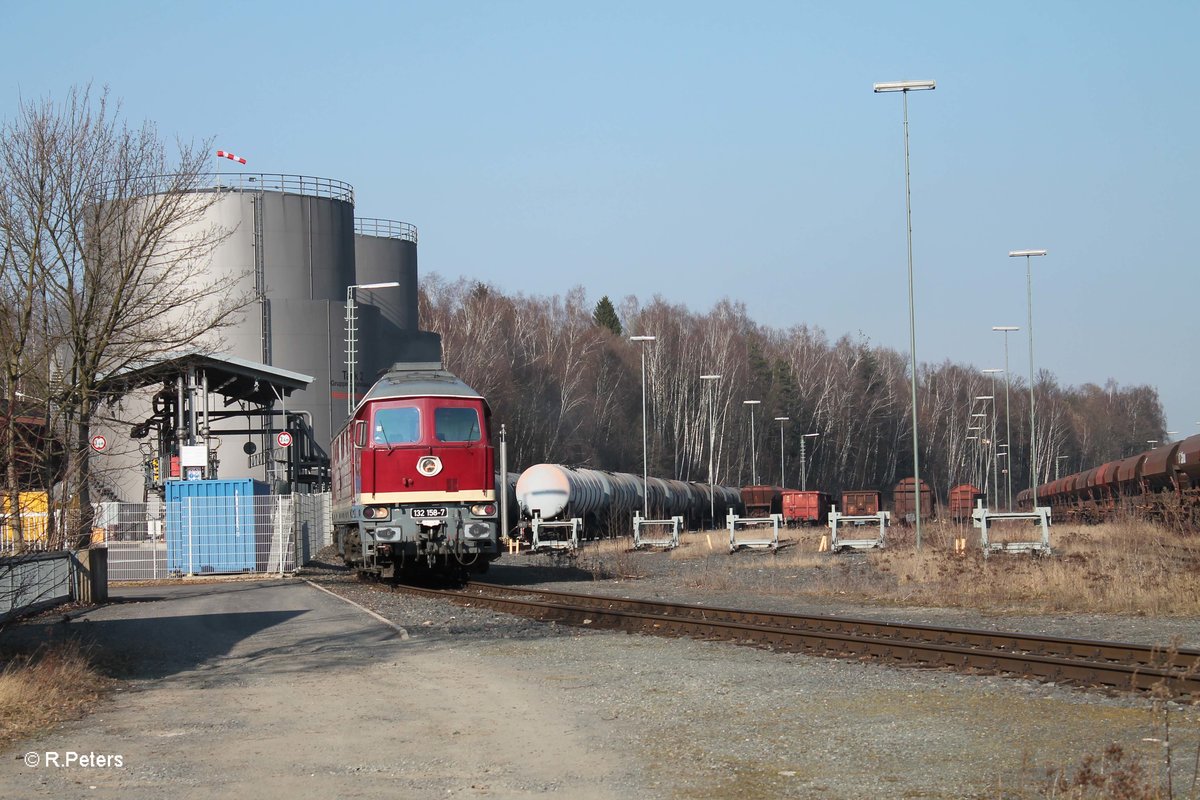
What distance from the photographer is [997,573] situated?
66.7ft

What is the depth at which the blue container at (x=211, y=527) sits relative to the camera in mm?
26516

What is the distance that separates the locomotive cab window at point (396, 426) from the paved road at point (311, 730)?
658 centimetres

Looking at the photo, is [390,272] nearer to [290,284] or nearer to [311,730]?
[290,284]

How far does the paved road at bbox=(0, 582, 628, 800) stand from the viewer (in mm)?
7395

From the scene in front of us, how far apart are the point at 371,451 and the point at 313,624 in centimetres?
533

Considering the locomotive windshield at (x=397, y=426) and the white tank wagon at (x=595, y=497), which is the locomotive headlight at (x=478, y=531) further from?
the white tank wagon at (x=595, y=497)

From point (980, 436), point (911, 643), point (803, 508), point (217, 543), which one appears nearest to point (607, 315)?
point (980, 436)

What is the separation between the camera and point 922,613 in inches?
701

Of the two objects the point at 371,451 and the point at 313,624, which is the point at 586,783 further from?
the point at 371,451

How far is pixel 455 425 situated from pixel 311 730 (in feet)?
41.8

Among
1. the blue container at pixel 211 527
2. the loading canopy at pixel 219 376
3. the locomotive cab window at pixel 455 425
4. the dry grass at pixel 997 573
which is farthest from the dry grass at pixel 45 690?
the blue container at pixel 211 527

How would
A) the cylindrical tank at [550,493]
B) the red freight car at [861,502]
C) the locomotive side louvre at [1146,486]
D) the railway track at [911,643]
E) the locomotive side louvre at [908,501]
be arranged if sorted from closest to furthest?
the railway track at [911,643] < the locomotive side louvre at [1146,486] < the cylindrical tank at [550,493] < the locomotive side louvre at [908,501] < the red freight car at [861,502]

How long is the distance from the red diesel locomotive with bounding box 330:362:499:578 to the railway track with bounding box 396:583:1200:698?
8.29 feet

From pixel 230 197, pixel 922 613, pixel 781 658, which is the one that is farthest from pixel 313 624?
pixel 230 197
